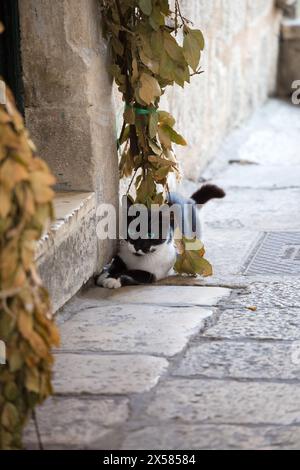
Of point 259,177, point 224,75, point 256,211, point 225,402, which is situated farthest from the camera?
point 224,75

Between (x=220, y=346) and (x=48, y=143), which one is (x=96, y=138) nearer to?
(x=48, y=143)

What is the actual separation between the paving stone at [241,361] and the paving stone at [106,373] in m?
0.09

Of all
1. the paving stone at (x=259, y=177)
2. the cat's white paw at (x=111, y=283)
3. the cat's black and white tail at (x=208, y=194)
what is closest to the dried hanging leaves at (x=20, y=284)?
the cat's white paw at (x=111, y=283)

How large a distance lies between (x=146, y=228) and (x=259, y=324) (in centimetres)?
76

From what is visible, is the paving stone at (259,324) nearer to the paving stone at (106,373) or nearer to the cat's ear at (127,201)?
the paving stone at (106,373)

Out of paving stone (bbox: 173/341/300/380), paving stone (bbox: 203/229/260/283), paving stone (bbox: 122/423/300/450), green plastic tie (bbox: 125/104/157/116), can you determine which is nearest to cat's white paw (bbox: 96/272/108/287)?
paving stone (bbox: 203/229/260/283)

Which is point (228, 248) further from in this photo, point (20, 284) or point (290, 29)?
Answer: point (290, 29)

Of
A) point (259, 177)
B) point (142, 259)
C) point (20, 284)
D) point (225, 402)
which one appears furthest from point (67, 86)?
point (259, 177)

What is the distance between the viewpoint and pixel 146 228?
12.1ft

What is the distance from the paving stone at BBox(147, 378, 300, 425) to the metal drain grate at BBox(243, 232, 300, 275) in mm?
1190

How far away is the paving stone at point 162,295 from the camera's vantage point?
3.38 metres

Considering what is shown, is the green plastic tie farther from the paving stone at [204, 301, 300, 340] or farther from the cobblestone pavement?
the paving stone at [204, 301, 300, 340]

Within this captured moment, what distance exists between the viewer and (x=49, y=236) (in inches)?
119

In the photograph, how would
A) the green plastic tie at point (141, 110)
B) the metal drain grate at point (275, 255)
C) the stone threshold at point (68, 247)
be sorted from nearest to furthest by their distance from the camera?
the stone threshold at point (68, 247) < the green plastic tie at point (141, 110) < the metal drain grate at point (275, 255)
